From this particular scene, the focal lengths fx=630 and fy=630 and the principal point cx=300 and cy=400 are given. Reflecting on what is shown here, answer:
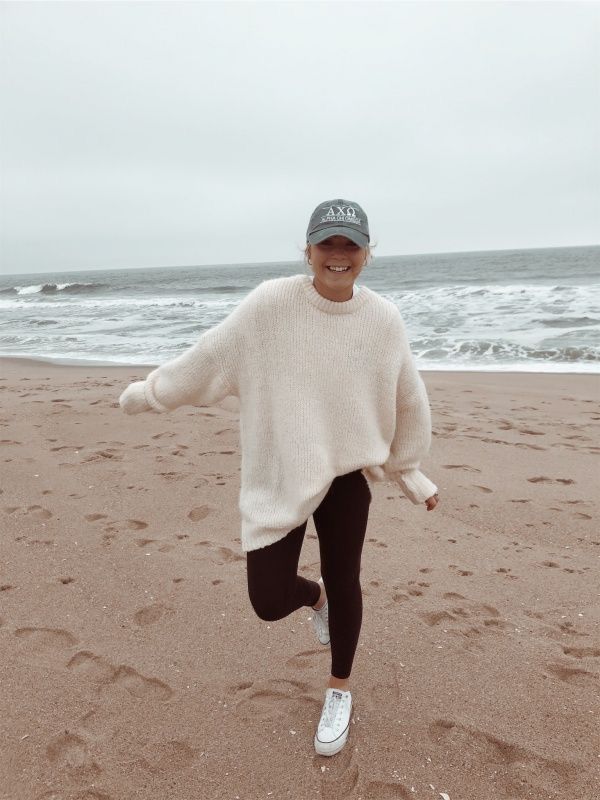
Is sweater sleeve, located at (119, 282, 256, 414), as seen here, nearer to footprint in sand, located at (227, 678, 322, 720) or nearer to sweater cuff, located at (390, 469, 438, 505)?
sweater cuff, located at (390, 469, 438, 505)

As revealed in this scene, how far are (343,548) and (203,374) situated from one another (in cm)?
81

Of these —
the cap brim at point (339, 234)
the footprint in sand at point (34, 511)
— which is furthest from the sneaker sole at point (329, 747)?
the footprint in sand at point (34, 511)

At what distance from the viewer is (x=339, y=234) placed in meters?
2.03

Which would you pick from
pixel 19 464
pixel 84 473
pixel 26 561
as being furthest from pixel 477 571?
pixel 19 464

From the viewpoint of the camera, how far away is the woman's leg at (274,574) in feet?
7.33

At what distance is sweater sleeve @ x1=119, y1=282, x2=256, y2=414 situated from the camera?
2223 millimetres

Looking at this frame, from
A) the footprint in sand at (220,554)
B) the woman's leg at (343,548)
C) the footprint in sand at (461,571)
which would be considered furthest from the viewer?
the footprint in sand at (220,554)

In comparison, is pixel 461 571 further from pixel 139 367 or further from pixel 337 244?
pixel 139 367

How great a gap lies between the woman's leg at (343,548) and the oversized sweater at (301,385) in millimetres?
80

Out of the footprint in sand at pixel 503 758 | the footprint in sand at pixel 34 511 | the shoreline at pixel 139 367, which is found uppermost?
the footprint in sand at pixel 34 511

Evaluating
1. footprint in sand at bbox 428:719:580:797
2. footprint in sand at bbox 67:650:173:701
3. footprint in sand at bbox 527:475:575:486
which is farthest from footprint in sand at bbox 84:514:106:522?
footprint in sand at bbox 527:475:575:486

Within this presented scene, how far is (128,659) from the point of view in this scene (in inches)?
109

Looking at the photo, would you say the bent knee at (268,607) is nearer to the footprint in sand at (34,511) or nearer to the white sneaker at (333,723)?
the white sneaker at (333,723)

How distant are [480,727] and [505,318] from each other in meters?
14.8
